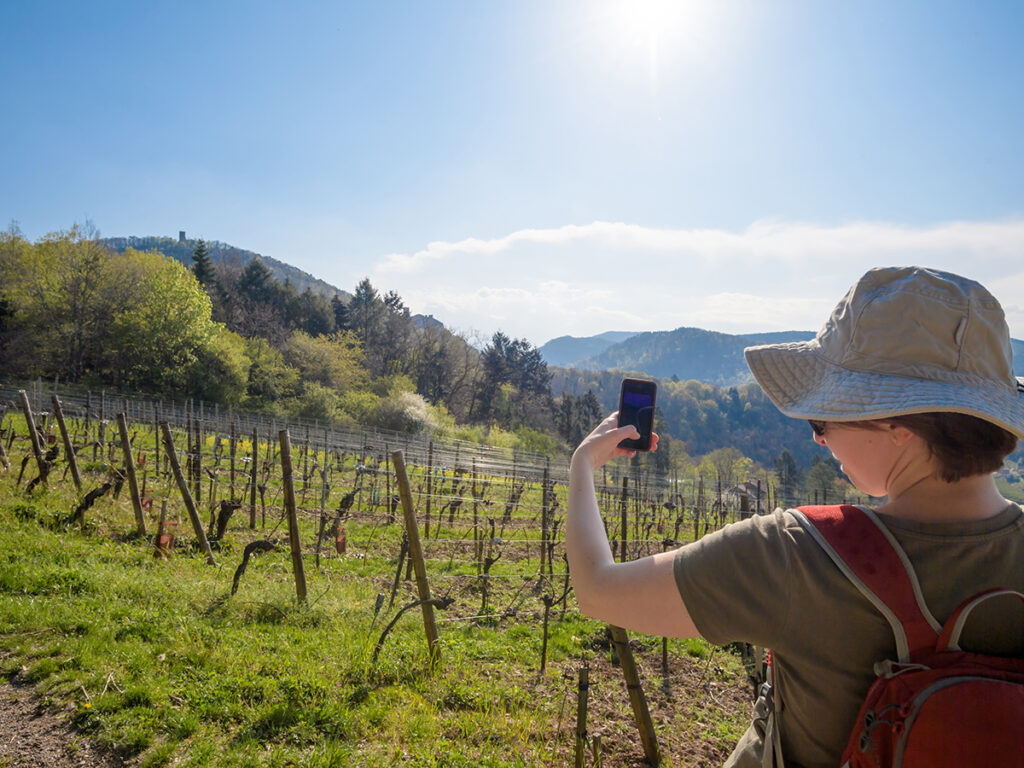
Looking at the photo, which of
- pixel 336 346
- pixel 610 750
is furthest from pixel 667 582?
pixel 336 346

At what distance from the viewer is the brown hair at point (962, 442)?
94cm

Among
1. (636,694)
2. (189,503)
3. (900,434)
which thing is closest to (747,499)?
(636,694)

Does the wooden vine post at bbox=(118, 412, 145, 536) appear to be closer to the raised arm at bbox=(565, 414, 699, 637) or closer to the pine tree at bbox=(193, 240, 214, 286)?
the raised arm at bbox=(565, 414, 699, 637)

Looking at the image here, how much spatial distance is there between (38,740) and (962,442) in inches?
190

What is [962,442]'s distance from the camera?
0.95 metres

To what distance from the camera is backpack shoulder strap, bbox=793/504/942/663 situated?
87 centimetres

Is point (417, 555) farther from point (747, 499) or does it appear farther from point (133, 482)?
point (133, 482)

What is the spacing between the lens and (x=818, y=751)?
3.35ft

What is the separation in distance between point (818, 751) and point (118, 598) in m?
6.17

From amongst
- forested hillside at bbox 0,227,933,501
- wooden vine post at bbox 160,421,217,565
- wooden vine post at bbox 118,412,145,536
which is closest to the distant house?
wooden vine post at bbox 160,421,217,565

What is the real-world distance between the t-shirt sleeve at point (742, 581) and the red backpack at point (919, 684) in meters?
0.07

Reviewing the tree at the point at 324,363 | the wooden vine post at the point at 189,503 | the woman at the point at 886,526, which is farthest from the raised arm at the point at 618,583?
the tree at the point at 324,363

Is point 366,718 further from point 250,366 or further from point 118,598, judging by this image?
point 250,366

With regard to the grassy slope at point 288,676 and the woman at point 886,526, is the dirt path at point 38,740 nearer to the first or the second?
the grassy slope at point 288,676
